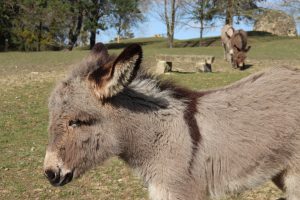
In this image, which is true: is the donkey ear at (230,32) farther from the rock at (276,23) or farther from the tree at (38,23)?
the tree at (38,23)

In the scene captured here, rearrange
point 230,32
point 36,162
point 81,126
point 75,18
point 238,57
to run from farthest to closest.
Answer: point 75,18 → point 230,32 → point 238,57 → point 36,162 → point 81,126

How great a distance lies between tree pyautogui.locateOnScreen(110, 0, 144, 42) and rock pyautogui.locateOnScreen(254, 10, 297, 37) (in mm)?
12611

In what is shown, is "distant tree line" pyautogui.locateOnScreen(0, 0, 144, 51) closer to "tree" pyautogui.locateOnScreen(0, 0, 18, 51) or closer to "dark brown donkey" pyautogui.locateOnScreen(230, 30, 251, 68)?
"tree" pyautogui.locateOnScreen(0, 0, 18, 51)

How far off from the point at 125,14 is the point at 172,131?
44367mm

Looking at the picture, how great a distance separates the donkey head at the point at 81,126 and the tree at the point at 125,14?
138 ft

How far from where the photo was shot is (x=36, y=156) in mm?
7191

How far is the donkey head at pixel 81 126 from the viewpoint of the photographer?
3119 millimetres

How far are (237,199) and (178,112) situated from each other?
7.55 feet

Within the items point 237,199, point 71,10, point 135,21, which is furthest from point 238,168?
point 135,21

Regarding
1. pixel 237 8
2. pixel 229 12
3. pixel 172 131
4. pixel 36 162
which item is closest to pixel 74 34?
pixel 229 12

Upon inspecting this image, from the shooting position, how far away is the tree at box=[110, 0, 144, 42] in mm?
44594

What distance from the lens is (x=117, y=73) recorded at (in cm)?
294

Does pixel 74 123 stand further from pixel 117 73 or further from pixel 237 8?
pixel 237 8

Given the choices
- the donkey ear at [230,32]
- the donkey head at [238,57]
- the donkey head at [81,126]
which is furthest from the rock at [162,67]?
the donkey head at [81,126]
